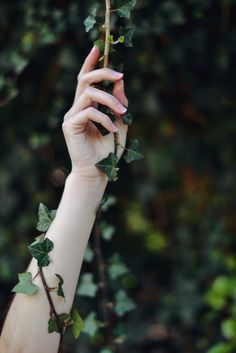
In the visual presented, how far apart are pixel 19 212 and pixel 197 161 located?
80 cm

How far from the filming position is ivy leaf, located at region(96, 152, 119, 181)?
143cm

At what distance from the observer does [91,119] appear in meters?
1.38

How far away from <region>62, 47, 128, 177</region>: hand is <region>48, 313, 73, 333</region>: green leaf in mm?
314

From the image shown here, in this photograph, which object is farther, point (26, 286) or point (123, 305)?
point (123, 305)

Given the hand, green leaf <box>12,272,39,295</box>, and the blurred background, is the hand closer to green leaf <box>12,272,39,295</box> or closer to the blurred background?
green leaf <box>12,272,39,295</box>

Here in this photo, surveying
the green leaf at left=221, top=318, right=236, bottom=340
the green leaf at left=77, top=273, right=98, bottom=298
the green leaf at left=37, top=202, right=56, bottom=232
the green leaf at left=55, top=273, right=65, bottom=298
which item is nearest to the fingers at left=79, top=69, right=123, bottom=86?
the green leaf at left=37, top=202, right=56, bottom=232

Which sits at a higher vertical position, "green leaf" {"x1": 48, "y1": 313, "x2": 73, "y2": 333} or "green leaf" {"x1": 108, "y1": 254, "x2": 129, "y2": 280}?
"green leaf" {"x1": 108, "y1": 254, "x2": 129, "y2": 280}

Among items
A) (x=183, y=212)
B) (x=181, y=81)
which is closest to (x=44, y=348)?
(x=181, y=81)

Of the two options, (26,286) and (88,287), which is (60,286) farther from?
(88,287)

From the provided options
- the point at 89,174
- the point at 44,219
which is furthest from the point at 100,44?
the point at 44,219

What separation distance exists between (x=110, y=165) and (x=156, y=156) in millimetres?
1504

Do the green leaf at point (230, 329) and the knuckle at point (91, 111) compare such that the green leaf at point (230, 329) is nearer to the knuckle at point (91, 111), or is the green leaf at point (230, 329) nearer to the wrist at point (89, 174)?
the wrist at point (89, 174)

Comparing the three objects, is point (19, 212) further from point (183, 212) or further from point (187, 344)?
point (187, 344)

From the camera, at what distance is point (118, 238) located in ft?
10.2
